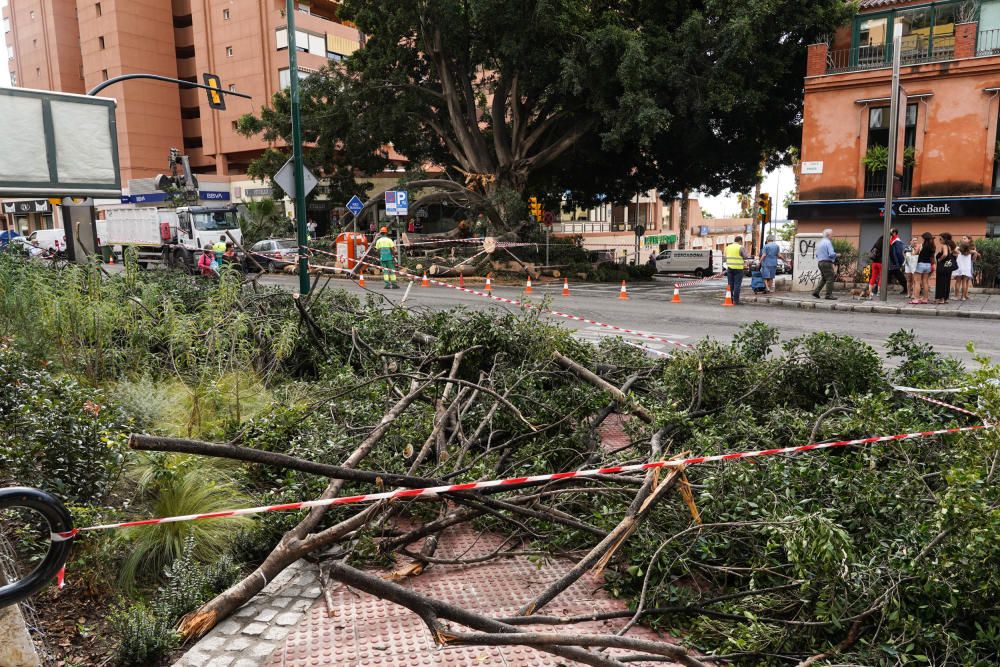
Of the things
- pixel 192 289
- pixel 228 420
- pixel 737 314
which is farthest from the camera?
pixel 737 314

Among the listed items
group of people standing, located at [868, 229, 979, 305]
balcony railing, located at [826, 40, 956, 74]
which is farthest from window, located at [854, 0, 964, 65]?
group of people standing, located at [868, 229, 979, 305]

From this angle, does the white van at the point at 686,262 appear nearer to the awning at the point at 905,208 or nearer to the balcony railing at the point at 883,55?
the awning at the point at 905,208

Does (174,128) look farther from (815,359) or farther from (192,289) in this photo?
(815,359)

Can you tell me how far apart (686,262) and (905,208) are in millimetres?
12937

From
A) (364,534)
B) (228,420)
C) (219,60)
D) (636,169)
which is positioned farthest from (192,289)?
(219,60)

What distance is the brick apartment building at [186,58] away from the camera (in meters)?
53.6

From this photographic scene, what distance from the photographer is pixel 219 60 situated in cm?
5666

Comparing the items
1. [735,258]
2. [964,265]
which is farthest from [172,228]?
[964,265]

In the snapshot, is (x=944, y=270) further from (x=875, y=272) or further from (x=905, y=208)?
(x=905, y=208)

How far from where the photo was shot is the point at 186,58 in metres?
64.1

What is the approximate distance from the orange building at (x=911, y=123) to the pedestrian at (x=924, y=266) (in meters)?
7.16

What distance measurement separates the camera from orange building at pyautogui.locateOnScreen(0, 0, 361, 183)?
53.6 m

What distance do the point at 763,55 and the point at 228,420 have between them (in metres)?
23.1

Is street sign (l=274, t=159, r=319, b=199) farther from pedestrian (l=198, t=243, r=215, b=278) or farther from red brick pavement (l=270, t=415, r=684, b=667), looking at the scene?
red brick pavement (l=270, t=415, r=684, b=667)
